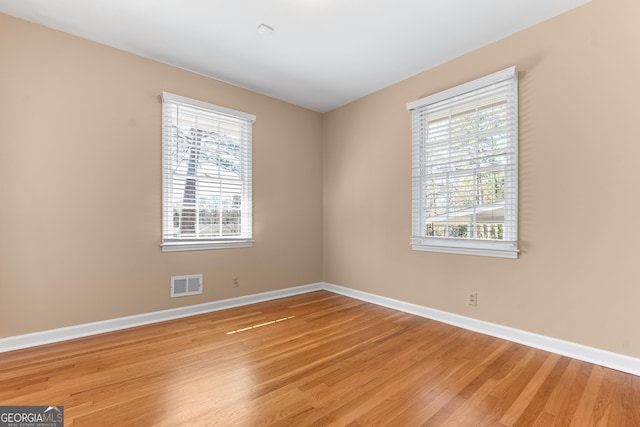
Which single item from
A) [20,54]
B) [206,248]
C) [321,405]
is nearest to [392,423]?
[321,405]

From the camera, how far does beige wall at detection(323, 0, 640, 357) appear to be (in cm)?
213

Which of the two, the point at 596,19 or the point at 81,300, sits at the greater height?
the point at 596,19

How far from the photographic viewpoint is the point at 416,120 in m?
3.41

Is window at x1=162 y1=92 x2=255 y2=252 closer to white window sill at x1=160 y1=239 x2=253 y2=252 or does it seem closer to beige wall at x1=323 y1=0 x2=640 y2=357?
white window sill at x1=160 y1=239 x2=253 y2=252

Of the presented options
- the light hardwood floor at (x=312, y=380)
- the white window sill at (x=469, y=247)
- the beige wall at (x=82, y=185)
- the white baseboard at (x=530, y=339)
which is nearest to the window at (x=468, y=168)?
the white window sill at (x=469, y=247)

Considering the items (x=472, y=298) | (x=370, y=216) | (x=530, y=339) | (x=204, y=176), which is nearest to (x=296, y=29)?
(x=204, y=176)

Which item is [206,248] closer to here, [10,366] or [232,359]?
[232,359]

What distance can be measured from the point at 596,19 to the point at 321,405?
3.35 meters

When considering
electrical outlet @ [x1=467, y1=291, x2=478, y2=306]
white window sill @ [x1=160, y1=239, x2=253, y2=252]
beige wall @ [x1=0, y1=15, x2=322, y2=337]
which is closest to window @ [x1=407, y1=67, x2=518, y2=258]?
electrical outlet @ [x1=467, y1=291, x2=478, y2=306]

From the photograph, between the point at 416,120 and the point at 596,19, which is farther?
the point at 416,120

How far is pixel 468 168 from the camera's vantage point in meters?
2.98

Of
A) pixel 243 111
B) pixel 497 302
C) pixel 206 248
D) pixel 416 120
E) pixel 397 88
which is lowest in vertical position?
pixel 497 302

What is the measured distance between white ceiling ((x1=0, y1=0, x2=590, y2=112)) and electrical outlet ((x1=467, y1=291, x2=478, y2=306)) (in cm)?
240

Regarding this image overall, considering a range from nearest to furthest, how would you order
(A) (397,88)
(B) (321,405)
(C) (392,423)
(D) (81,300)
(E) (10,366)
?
(C) (392,423), (B) (321,405), (E) (10,366), (D) (81,300), (A) (397,88)
